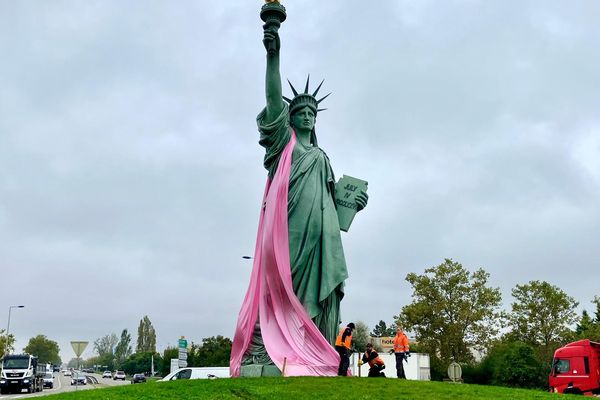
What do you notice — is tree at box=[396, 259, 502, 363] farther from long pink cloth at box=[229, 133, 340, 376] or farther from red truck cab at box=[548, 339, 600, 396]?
long pink cloth at box=[229, 133, 340, 376]

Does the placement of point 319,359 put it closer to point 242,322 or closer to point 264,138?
point 242,322

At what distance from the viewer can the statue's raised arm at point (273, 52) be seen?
17.9m

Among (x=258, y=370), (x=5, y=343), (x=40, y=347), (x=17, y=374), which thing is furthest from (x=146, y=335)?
(x=258, y=370)

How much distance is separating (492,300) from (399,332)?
30477mm

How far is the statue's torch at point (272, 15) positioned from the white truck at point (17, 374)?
32.5 metres

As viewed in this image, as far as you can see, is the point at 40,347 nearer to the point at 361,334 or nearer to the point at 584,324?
the point at 361,334

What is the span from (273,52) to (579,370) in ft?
74.4

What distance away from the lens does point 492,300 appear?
47156mm

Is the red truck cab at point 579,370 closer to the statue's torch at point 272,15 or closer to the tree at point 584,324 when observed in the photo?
the tree at point 584,324

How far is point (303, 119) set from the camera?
63.9 ft

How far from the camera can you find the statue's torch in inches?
703

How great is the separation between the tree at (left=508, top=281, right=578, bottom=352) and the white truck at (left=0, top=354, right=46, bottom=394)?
33.1 metres

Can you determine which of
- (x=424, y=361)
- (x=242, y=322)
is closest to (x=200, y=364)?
(x=424, y=361)

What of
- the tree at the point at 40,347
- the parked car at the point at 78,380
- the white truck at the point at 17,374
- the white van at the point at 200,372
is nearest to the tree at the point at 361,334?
the parked car at the point at 78,380
